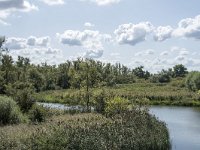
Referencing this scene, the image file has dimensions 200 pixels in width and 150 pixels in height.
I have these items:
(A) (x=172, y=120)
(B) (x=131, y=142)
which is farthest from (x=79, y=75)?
(B) (x=131, y=142)

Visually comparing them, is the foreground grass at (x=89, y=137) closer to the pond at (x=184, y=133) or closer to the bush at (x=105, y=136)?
the bush at (x=105, y=136)

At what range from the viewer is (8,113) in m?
31.0

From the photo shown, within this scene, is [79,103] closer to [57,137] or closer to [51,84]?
[57,137]

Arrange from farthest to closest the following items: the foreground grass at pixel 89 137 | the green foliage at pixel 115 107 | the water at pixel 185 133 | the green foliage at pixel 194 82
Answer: the green foliage at pixel 194 82, the green foliage at pixel 115 107, the water at pixel 185 133, the foreground grass at pixel 89 137

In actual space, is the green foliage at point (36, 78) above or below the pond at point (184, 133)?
above

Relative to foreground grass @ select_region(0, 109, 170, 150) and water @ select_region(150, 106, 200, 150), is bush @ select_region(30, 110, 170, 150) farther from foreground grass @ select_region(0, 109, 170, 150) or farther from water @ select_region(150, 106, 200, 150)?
water @ select_region(150, 106, 200, 150)

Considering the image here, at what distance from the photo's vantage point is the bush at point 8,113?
101 ft

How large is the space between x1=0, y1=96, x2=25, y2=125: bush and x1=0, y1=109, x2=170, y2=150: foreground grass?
576cm

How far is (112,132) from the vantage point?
79.1 ft

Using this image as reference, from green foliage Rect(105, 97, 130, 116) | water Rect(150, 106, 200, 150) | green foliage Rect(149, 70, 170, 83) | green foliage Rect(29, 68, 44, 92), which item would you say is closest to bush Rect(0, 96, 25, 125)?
green foliage Rect(105, 97, 130, 116)

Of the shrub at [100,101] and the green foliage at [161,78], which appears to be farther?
the green foliage at [161,78]

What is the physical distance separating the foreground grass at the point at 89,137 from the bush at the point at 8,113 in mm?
5760

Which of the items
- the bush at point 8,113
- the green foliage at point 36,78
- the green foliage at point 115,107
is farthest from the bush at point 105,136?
the green foliage at point 36,78

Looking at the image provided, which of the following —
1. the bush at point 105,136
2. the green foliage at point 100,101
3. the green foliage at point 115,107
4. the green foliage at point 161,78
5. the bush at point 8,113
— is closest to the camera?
the bush at point 105,136
